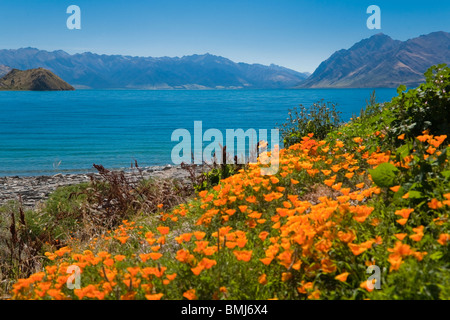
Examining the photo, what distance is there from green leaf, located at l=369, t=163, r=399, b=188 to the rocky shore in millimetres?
6283

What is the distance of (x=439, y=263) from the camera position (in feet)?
8.32

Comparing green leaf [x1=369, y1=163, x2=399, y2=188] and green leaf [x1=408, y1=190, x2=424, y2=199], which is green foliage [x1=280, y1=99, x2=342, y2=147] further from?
green leaf [x1=408, y1=190, x2=424, y2=199]

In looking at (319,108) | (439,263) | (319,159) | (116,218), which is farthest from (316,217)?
(319,108)

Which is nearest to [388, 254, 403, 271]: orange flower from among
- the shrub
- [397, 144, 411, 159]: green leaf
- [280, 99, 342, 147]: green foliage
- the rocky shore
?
[397, 144, 411, 159]: green leaf

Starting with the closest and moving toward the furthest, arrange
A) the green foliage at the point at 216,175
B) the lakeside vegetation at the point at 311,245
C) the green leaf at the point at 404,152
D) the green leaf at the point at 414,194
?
the lakeside vegetation at the point at 311,245 < the green leaf at the point at 414,194 < the green leaf at the point at 404,152 < the green foliage at the point at 216,175

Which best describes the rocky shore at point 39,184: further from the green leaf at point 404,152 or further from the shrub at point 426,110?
the green leaf at point 404,152

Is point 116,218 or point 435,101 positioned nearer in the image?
point 435,101

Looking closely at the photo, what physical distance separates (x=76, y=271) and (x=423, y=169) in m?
3.44

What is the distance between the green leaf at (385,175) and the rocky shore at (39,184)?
628 cm

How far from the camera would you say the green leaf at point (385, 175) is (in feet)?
12.4

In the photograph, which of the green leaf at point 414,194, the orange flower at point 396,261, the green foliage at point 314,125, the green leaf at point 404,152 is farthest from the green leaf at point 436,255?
the green foliage at point 314,125

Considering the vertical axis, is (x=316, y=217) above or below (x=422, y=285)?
above

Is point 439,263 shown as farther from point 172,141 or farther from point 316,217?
point 172,141
